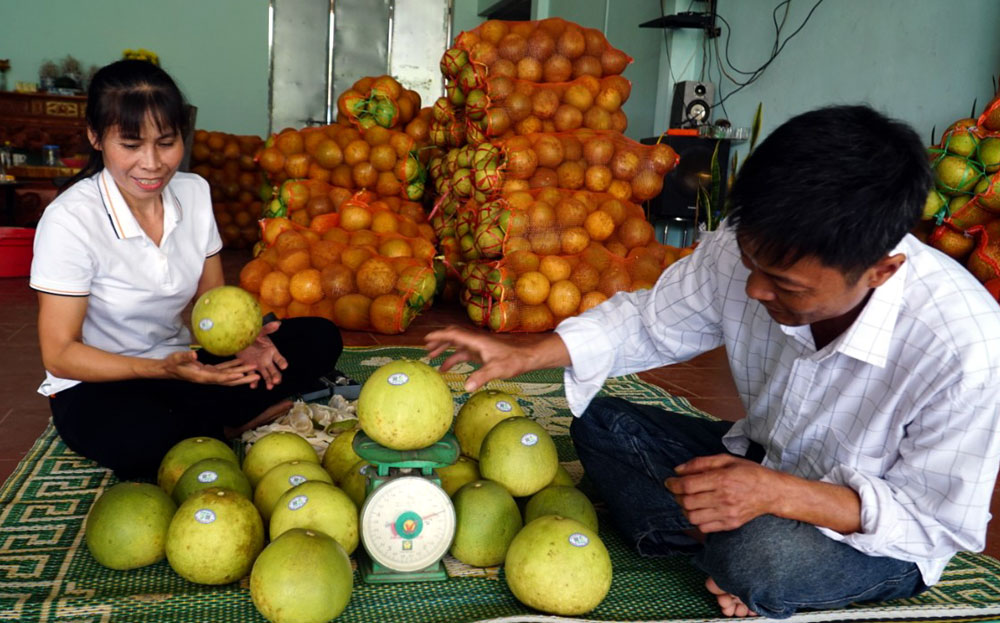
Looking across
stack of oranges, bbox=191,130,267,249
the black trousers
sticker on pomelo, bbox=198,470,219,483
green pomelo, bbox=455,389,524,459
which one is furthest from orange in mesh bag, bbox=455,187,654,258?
stack of oranges, bbox=191,130,267,249

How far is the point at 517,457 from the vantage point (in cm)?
151

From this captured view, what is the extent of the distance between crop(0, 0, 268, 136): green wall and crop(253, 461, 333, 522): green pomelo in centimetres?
783

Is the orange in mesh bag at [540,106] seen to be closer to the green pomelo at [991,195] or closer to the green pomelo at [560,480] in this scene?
the green pomelo at [991,195]

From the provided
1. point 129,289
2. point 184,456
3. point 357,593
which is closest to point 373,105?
point 129,289

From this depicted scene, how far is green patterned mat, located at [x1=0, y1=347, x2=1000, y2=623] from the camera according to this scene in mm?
1303

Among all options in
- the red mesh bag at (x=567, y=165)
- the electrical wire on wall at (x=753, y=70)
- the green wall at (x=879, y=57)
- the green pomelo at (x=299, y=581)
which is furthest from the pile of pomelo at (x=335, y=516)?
the electrical wire on wall at (x=753, y=70)

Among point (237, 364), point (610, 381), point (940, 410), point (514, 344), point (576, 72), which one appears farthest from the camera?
point (576, 72)

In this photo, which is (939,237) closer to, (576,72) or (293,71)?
(576,72)

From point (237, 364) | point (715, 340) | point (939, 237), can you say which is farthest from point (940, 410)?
point (939, 237)

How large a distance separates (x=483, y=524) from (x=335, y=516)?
0.28m

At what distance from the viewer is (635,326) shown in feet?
5.25

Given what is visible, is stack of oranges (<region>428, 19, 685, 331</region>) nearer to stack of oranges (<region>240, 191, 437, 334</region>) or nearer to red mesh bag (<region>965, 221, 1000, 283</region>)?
stack of oranges (<region>240, 191, 437, 334</region>)

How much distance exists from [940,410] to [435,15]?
9.26 m

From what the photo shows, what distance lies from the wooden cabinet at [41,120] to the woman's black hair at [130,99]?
6.88 m
